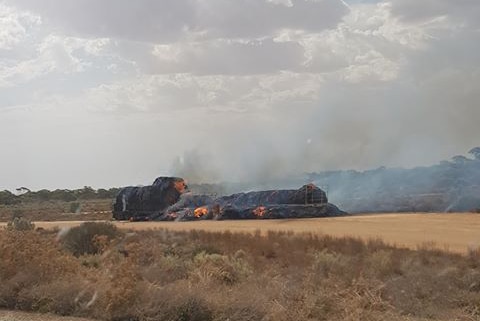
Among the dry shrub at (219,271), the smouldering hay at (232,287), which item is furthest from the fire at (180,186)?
the dry shrub at (219,271)

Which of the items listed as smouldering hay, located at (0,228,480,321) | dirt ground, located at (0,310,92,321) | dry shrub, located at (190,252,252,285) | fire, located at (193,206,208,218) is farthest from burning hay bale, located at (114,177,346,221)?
dirt ground, located at (0,310,92,321)

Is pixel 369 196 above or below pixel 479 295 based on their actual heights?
above

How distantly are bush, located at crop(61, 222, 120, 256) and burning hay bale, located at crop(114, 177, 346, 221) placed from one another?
28234 millimetres

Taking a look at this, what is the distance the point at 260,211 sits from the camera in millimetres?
60812

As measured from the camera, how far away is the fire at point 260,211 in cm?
6044

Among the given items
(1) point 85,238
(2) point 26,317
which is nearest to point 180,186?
(1) point 85,238

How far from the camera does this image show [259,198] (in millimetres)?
64875

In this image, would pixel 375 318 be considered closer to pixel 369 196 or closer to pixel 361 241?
pixel 361 241

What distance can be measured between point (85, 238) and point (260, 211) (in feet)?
106

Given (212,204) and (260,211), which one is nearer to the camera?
(260,211)

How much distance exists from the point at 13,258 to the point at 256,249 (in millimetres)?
14125

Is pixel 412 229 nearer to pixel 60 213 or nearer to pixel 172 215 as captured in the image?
pixel 172 215

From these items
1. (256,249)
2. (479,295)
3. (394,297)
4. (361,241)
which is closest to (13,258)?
(394,297)

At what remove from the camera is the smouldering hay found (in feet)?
43.1
